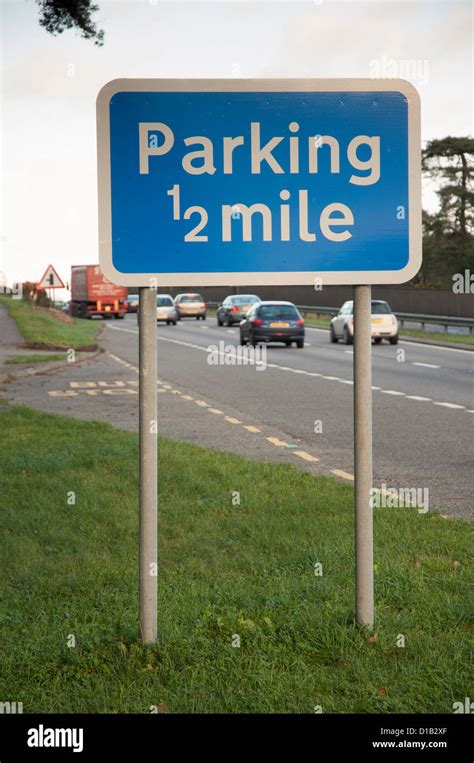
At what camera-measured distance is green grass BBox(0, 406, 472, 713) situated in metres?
4.83

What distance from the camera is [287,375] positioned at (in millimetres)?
25828

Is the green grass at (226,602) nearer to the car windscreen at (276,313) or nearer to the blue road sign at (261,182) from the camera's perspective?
the blue road sign at (261,182)

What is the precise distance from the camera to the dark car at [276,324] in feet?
125

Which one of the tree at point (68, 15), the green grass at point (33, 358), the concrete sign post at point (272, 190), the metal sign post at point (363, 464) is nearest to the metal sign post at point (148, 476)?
the concrete sign post at point (272, 190)

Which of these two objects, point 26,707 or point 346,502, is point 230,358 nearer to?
point 346,502

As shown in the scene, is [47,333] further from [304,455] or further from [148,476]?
[148,476]

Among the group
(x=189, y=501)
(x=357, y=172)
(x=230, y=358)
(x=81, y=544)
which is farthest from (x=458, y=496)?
(x=230, y=358)

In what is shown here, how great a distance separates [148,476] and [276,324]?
108 feet

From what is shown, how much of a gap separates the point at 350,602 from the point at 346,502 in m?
3.12

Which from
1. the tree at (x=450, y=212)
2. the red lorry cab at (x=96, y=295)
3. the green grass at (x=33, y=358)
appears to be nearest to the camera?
the green grass at (x=33, y=358)

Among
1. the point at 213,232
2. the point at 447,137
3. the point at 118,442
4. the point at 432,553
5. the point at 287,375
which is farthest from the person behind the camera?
the point at 447,137

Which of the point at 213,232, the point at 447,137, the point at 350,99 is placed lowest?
the point at 213,232

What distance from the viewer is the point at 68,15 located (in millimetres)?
18094

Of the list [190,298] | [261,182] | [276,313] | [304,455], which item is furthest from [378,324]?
[261,182]
